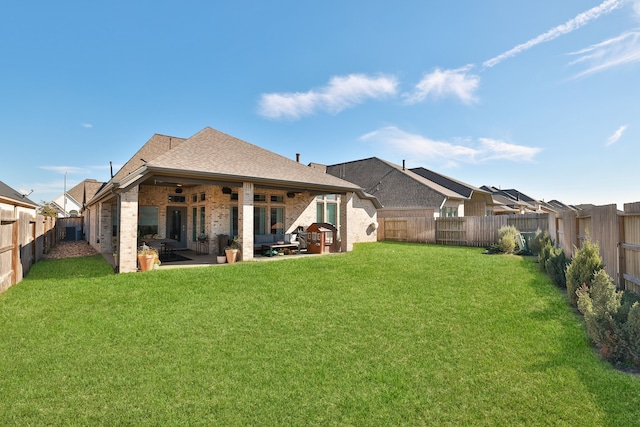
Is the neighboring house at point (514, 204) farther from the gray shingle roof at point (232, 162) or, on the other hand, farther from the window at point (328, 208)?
the gray shingle roof at point (232, 162)

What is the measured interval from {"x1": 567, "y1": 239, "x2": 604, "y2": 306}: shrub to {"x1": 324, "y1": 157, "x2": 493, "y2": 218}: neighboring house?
1529cm

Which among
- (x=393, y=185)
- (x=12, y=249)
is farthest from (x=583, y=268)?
(x=393, y=185)

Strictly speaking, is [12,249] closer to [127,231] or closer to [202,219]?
[127,231]

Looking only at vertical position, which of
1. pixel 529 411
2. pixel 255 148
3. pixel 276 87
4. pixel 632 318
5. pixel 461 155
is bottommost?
pixel 529 411

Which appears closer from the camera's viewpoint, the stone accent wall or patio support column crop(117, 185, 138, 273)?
patio support column crop(117, 185, 138, 273)

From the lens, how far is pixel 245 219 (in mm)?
11695

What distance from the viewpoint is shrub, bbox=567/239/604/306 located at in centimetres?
640

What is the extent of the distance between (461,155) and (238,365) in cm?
2419

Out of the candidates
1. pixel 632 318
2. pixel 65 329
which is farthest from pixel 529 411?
pixel 65 329

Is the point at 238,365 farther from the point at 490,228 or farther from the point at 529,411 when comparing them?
the point at 490,228

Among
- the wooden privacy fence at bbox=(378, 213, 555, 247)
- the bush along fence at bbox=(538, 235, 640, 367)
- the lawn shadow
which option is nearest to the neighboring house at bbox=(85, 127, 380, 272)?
the lawn shadow

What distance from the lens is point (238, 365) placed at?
4.04 meters

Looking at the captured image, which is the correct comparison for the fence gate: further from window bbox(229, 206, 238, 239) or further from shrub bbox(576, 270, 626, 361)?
shrub bbox(576, 270, 626, 361)

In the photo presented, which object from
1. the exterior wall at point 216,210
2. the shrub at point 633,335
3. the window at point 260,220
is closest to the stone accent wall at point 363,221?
the exterior wall at point 216,210
